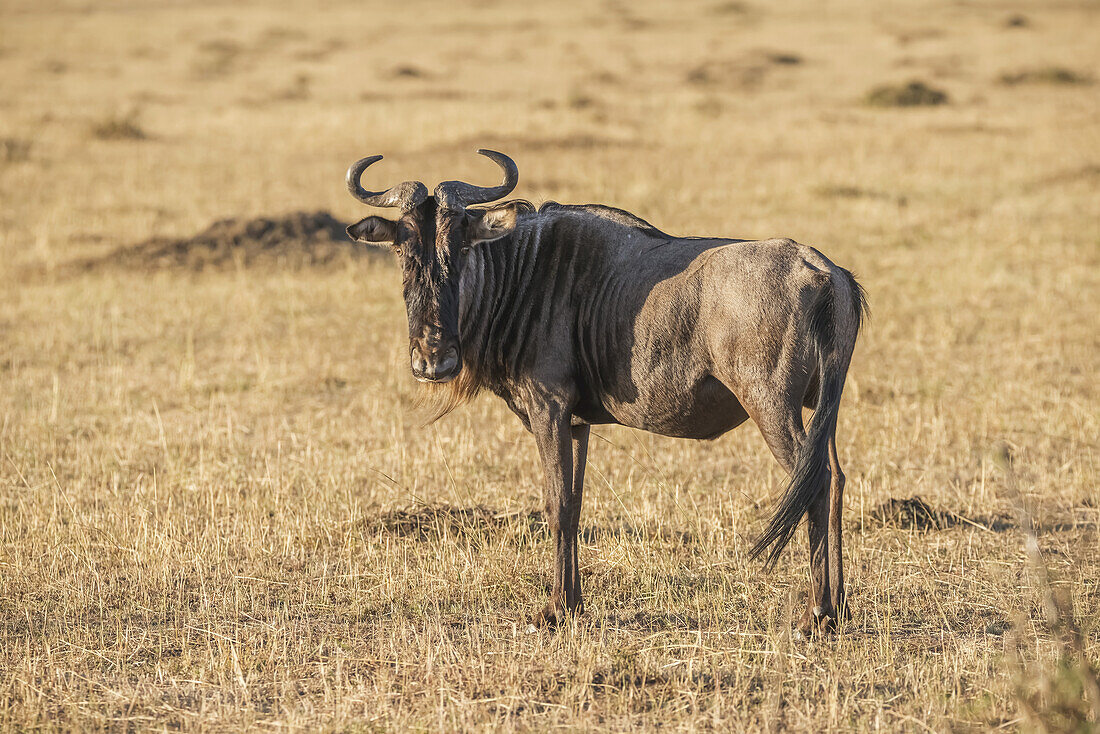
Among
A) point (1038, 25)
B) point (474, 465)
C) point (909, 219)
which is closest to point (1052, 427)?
point (474, 465)

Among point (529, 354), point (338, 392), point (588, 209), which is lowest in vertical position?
point (338, 392)

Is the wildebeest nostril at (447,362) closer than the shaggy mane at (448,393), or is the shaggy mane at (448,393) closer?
the wildebeest nostril at (447,362)

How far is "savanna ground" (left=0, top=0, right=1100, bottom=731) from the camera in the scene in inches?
191

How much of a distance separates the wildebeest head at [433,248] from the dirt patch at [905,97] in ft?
82.9

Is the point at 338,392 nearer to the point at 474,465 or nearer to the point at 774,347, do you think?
the point at 474,465

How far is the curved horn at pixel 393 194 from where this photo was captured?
5.35 meters

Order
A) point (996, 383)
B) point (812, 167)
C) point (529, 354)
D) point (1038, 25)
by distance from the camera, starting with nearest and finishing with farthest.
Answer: point (529, 354)
point (996, 383)
point (812, 167)
point (1038, 25)

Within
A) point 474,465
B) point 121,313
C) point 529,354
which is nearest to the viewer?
point 529,354

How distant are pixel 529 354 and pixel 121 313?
810cm

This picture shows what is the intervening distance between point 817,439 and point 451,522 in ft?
8.64

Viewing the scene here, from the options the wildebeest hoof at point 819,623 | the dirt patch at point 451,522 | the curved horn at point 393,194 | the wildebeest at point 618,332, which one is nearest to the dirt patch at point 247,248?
the dirt patch at point 451,522

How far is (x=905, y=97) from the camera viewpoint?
2881cm

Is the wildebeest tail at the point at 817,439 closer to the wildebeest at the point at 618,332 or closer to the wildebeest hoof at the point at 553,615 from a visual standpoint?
the wildebeest at the point at 618,332

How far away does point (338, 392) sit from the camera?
33.1 feet
